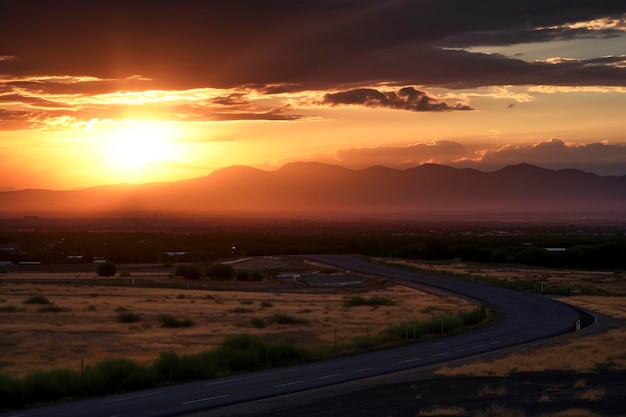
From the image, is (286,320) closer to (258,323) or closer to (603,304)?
(258,323)

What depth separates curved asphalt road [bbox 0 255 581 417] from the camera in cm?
2631

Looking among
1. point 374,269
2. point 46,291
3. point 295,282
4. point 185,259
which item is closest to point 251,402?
point 46,291

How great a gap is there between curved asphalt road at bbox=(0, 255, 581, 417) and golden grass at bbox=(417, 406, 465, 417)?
5895mm

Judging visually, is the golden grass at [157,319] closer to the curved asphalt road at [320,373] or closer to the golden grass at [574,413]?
the curved asphalt road at [320,373]

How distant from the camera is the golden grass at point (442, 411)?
80.9 ft

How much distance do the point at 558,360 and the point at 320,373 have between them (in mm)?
10497

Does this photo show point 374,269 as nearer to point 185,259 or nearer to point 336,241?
point 185,259

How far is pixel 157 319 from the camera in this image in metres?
58.5

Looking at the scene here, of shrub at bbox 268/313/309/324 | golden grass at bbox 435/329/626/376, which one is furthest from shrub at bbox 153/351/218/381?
shrub at bbox 268/313/309/324

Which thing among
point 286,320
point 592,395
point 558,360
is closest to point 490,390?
point 592,395

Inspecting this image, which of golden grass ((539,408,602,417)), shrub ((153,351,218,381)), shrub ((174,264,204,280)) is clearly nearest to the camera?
golden grass ((539,408,602,417))

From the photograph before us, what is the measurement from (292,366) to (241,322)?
68.1 ft

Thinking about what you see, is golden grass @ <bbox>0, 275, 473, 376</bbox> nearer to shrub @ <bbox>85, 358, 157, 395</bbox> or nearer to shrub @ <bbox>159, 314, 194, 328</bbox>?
shrub @ <bbox>159, 314, 194, 328</bbox>

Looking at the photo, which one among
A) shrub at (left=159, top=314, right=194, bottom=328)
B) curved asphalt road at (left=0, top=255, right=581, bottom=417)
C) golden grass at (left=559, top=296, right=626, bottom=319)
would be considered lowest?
golden grass at (left=559, top=296, right=626, bottom=319)
